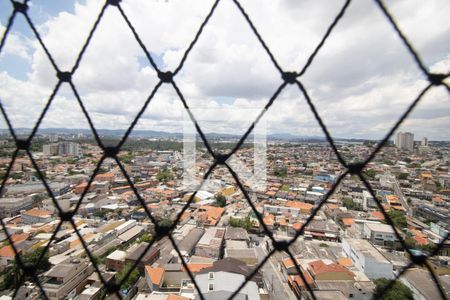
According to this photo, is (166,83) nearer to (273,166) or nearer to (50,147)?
(273,166)

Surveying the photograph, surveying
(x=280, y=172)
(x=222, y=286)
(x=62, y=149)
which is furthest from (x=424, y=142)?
(x=62, y=149)

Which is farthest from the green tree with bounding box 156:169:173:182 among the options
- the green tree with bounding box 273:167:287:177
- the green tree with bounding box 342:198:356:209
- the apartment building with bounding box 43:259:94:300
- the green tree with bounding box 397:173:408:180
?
the green tree with bounding box 397:173:408:180

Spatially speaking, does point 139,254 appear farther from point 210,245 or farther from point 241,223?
point 241,223

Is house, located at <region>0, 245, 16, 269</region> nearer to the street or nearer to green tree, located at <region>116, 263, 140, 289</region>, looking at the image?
green tree, located at <region>116, 263, 140, 289</region>

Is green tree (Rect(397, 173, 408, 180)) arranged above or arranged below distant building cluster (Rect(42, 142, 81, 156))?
below

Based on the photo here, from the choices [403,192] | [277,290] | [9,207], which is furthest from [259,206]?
[9,207]

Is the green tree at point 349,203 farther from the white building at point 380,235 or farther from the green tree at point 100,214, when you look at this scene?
the green tree at point 100,214

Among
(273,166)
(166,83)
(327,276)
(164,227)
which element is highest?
(166,83)

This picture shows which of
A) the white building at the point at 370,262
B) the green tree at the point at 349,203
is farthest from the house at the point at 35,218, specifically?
the green tree at the point at 349,203
